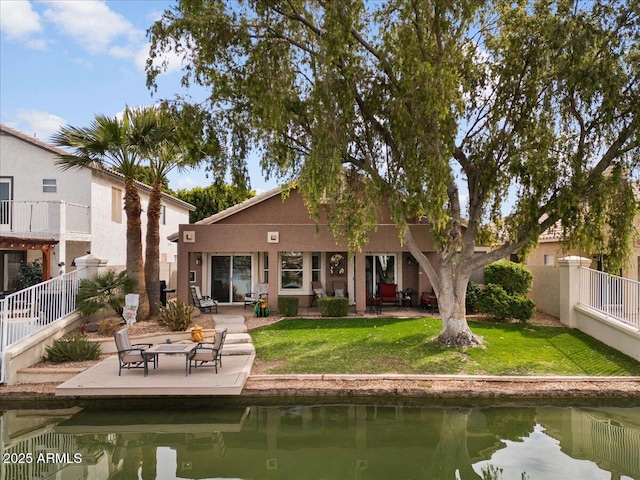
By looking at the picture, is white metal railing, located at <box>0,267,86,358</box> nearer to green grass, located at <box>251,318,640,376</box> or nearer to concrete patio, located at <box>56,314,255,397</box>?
concrete patio, located at <box>56,314,255,397</box>

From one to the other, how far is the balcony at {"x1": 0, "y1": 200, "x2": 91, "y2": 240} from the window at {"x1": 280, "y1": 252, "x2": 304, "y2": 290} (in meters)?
8.52

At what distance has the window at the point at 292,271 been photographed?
19891 millimetres

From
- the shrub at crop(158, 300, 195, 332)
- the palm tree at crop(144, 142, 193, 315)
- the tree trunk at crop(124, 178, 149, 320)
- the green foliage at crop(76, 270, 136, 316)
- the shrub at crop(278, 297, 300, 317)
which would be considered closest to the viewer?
the green foliage at crop(76, 270, 136, 316)

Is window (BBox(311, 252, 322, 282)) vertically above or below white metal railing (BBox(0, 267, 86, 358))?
above

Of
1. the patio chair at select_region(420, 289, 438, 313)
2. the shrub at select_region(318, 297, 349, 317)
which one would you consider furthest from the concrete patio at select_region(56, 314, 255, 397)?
the patio chair at select_region(420, 289, 438, 313)

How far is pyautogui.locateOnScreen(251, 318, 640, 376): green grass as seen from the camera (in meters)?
11.5

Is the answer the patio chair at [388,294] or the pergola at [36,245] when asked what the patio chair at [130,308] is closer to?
the pergola at [36,245]

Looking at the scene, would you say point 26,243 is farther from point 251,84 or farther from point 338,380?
point 338,380

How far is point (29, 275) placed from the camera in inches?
704

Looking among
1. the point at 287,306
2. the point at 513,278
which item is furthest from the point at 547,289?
the point at 287,306

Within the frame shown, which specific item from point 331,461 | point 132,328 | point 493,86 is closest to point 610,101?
point 493,86

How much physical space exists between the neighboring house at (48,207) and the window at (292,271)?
6.84m

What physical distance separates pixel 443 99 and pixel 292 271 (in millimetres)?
11144

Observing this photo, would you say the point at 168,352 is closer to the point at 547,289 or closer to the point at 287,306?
the point at 287,306
